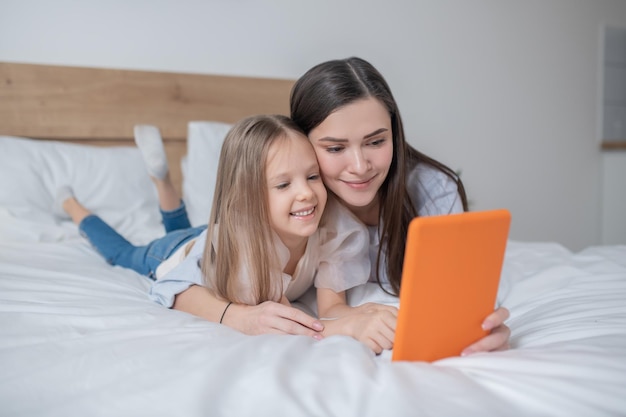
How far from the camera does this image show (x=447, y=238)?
64 centimetres

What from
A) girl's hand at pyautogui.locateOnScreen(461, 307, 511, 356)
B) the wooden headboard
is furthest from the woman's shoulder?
the wooden headboard

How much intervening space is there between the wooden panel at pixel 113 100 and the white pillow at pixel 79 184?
0.35 feet

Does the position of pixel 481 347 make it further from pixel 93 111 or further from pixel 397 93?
pixel 397 93

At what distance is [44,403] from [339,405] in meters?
0.34

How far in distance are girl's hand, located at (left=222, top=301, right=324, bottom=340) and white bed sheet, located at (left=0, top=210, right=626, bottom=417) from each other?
55mm

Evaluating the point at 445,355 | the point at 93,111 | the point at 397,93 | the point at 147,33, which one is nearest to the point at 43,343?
the point at 445,355

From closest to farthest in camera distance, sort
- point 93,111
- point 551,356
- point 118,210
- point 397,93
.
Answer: point 551,356 → point 118,210 → point 93,111 → point 397,93

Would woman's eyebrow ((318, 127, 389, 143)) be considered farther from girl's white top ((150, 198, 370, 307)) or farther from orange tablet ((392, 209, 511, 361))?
orange tablet ((392, 209, 511, 361))

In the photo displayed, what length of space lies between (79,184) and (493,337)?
1478 mm

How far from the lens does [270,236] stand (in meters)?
1.02

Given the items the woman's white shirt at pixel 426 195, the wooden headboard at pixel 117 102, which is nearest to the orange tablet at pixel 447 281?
the woman's white shirt at pixel 426 195

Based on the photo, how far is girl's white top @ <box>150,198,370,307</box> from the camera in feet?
3.59

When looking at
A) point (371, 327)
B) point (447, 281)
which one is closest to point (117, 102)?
point (371, 327)

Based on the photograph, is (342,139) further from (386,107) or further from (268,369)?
(268,369)
